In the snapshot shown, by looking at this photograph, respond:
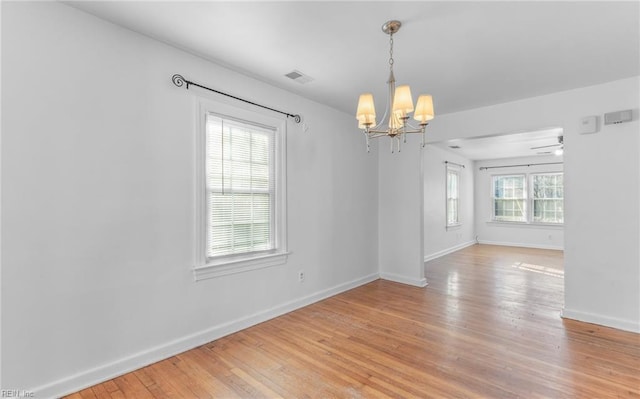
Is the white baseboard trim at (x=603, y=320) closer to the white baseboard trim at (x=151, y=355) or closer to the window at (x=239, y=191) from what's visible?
the white baseboard trim at (x=151, y=355)

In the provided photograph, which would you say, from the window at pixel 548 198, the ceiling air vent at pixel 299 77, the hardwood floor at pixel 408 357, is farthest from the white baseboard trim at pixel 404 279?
the window at pixel 548 198

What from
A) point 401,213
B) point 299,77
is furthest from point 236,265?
point 401,213

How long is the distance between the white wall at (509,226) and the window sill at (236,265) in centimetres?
767

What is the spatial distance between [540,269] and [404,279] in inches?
119

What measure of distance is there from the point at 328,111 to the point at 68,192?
3.10m

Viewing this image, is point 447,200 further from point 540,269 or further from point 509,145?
point 540,269

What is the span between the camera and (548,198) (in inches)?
318

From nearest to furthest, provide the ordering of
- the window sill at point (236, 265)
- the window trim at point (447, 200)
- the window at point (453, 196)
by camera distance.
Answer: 1. the window sill at point (236, 265)
2. the window trim at point (447, 200)
3. the window at point (453, 196)

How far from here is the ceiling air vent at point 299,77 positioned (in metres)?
3.10

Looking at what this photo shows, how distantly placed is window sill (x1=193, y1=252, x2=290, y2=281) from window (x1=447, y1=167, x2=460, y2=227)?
17.9 feet

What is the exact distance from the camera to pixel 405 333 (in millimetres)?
2996

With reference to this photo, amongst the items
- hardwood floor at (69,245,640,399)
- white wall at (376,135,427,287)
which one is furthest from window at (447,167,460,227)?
hardwood floor at (69,245,640,399)

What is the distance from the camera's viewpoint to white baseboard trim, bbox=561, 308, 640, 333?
3080 millimetres

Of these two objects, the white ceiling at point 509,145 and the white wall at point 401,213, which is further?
the white ceiling at point 509,145
